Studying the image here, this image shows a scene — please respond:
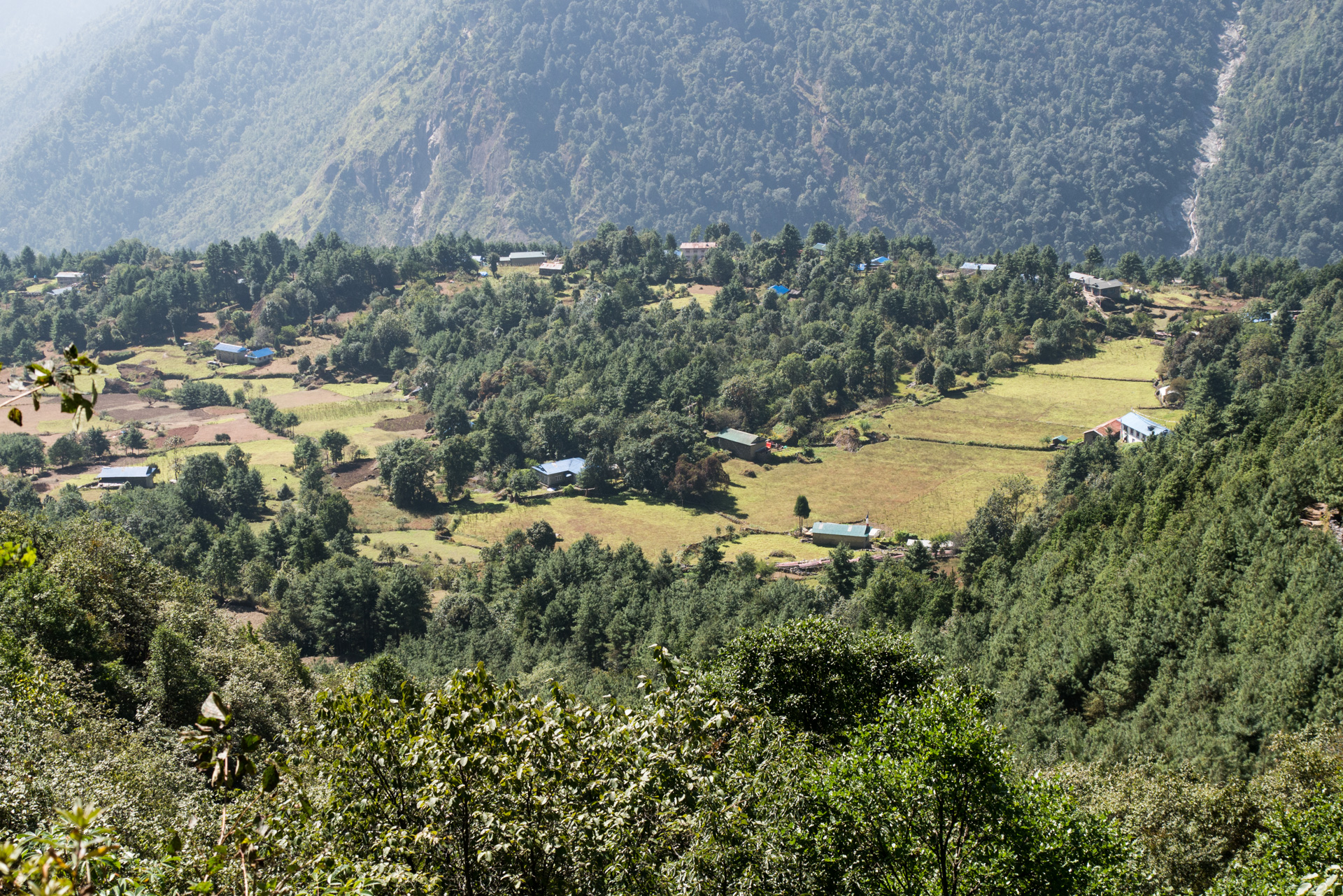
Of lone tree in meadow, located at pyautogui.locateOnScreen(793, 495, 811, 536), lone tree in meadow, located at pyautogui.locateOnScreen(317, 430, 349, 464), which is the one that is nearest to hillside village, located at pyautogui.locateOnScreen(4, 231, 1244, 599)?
lone tree in meadow, located at pyautogui.locateOnScreen(317, 430, 349, 464)

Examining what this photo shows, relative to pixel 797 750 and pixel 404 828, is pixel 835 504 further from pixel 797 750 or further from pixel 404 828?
pixel 404 828

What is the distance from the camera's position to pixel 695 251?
185 meters

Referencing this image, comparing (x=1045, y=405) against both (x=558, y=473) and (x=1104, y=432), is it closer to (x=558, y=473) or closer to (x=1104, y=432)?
(x=1104, y=432)

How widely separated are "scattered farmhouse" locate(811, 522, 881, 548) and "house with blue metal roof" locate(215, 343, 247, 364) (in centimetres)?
11102

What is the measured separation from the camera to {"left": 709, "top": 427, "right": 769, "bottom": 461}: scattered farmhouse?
109 metres

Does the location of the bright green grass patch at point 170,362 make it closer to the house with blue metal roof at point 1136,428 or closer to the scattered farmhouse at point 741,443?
the scattered farmhouse at point 741,443

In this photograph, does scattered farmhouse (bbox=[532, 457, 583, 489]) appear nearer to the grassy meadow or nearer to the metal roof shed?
the metal roof shed

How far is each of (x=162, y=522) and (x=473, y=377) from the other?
5597 cm

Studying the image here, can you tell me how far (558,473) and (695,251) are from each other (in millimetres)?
93696

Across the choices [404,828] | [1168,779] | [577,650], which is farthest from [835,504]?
[404,828]

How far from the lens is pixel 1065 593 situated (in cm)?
5253

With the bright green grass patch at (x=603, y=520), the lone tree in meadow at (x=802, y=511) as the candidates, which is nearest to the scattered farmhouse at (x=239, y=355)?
the bright green grass patch at (x=603, y=520)

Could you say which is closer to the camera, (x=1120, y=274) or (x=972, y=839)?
(x=972, y=839)

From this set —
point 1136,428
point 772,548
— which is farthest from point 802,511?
point 1136,428
